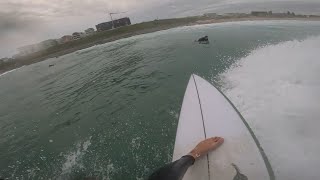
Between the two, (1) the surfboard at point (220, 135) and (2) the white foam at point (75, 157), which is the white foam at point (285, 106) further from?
(2) the white foam at point (75, 157)

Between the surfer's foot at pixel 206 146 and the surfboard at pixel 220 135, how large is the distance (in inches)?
6.3

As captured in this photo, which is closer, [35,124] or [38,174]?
[38,174]

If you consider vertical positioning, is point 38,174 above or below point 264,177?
below

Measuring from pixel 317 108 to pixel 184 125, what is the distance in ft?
21.2

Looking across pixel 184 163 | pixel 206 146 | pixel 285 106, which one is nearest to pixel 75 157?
pixel 184 163

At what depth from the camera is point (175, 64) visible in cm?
3058

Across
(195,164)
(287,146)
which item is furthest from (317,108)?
(195,164)

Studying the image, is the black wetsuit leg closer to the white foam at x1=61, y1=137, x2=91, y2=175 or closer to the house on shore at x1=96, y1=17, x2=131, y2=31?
the white foam at x1=61, y1=137, x2=91, y2=175

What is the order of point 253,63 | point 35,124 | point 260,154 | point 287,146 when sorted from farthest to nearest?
point 253,63 → point 35,124 → point 287,146 → point 260,154

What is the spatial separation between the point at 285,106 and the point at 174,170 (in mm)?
8451

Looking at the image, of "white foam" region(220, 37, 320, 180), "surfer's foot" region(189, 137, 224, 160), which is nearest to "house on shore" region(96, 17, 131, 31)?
"white foam" region(220, 37, 320, 180)

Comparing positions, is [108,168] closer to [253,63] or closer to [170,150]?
[170,150]

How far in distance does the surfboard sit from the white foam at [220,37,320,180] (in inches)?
46.8

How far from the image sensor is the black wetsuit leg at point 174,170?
8.14 m
